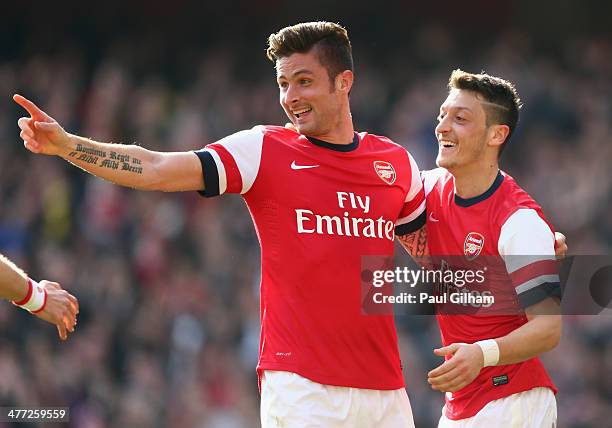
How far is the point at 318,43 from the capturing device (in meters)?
6.33

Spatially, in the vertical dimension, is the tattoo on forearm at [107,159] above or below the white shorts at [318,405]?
above

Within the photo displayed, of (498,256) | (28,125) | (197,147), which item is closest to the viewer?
(28,125)

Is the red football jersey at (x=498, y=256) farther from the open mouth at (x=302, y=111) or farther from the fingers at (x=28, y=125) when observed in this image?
the fingers at (x=28, y=125)

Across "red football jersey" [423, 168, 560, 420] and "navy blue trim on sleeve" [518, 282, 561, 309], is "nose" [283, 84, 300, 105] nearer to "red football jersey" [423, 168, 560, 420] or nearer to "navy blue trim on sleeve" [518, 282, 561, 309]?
"red football jersey" [423, 168, 560, 420]

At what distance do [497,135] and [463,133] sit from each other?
0.23 m

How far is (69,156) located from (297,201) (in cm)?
124

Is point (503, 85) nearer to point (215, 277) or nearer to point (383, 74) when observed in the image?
point (215, 277)

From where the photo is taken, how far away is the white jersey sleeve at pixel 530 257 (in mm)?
5965

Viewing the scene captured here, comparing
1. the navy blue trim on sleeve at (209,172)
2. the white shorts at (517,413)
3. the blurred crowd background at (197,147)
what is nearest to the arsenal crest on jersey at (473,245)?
the white shorts at (517,413)

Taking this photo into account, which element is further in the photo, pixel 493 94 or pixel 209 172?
pixel 493 94

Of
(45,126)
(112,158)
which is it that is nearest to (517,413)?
(112,158)

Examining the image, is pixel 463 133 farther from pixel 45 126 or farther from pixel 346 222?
pixel 45 126

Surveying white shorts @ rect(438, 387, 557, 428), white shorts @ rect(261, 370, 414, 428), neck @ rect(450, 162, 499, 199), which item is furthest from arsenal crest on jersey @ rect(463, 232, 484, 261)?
white shorts @ rect(261, 370, 414, 428)

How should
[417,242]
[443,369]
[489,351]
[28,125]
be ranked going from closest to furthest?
1. [28,125]
2. [443,369]
3. [489,351]
4. [417,242]
